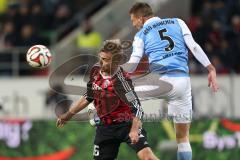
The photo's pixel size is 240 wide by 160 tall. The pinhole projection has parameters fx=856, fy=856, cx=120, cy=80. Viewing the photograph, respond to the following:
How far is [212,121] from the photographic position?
1636 cm

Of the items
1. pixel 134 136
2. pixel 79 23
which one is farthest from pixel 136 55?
pixel 79 23

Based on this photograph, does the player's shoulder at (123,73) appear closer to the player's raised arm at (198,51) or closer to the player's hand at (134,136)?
the player's hand at (134,136)

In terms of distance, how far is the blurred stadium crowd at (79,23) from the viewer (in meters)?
20.0

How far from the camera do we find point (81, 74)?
63.5 feet

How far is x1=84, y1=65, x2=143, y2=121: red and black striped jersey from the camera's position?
37.8 ft

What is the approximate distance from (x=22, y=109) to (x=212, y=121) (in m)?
6.14

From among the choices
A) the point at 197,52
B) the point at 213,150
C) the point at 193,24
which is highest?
the point at 193,24

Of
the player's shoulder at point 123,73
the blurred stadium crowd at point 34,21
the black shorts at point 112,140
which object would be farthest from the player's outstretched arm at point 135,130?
the blurred stadium crowd at point 34,21

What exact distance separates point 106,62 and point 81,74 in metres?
7.80

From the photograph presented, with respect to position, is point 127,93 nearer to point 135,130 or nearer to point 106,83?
point 106,83

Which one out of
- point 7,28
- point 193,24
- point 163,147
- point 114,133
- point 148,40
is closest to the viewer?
point 114,133

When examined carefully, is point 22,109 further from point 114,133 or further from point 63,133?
point 114,133

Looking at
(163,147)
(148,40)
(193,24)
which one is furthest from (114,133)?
(193,24)

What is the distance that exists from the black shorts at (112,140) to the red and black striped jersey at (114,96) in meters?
0.14
